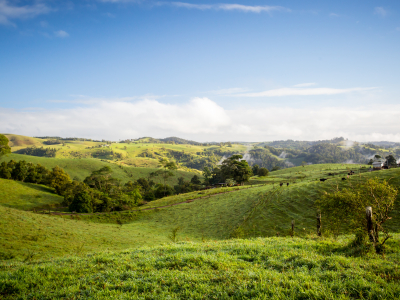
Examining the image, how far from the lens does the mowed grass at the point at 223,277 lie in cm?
570

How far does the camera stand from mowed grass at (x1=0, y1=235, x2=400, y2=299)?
5.70 meters

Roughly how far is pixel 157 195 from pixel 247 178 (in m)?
42.4

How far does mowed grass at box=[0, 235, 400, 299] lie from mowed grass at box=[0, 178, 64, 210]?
6312cm

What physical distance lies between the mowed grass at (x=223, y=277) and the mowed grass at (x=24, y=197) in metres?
63.1

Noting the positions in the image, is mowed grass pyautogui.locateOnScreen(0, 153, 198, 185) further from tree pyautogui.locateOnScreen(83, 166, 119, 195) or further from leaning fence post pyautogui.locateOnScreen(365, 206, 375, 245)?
leaning fence post pyautogui.locateOnScreen(365, 206, 375, 245)

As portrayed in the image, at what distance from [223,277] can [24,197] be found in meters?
76.6

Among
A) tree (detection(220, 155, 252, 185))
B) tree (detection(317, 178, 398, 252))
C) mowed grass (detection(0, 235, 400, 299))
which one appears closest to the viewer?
mowed grass (detection(0, 235, 400, 299))

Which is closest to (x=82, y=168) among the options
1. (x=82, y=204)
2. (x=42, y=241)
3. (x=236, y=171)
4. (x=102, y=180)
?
(x=102, y=180)

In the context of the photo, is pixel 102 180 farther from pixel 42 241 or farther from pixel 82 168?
pixel 82 168

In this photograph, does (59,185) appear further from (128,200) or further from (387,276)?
(387,276)

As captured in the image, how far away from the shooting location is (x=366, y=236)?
925 centimetres

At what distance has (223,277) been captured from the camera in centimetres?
688

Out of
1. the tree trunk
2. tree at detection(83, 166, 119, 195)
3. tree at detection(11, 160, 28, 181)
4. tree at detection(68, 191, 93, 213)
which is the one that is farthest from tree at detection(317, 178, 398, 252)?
tree at detection(11, 160, 28, 181)

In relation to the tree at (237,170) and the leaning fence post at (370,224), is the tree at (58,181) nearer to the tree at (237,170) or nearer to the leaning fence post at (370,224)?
the tree at (237,170)
